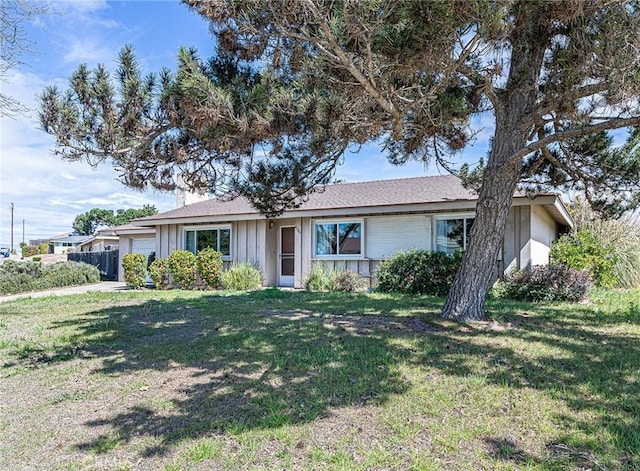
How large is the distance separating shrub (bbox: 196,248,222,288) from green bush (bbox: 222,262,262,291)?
317 millimetres

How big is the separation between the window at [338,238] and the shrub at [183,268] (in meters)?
4.44

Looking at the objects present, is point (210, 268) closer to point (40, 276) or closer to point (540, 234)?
point (40, 276)

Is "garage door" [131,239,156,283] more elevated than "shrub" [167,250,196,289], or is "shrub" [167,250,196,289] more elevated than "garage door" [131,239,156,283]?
"garage door" [131,239,156,283]

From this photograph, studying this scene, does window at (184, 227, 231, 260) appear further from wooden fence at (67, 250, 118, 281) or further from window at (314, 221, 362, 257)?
wooden fence at (67, 250, 118, 281)

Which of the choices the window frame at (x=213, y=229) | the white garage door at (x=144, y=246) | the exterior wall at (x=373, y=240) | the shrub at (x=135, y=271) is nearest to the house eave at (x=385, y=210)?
the window frame at (x=213, y=229)

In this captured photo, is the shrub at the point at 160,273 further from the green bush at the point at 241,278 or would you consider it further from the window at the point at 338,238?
the window at the point at 338,238

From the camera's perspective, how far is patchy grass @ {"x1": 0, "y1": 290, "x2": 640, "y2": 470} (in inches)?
125

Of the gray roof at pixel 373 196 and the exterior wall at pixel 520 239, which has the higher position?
the gray roof at pixel 373 196

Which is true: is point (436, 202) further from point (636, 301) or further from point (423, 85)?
point (423, 85)

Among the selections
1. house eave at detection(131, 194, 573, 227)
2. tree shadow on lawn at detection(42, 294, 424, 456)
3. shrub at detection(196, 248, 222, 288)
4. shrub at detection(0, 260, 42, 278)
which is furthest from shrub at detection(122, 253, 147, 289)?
tree shadow on lawn at detection(42, 294, 424, 456)

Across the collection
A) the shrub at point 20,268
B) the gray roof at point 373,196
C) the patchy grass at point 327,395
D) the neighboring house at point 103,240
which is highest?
the gray roof at point 373,196

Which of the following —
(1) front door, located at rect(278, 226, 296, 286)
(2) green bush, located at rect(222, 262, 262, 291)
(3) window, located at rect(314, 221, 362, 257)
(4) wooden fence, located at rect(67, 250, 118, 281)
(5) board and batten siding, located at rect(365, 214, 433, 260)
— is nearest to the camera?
(5) board and batten siding, located at rect(365, 214, 433, 260)

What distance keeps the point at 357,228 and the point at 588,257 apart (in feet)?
22.6

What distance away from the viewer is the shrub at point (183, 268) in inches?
597
